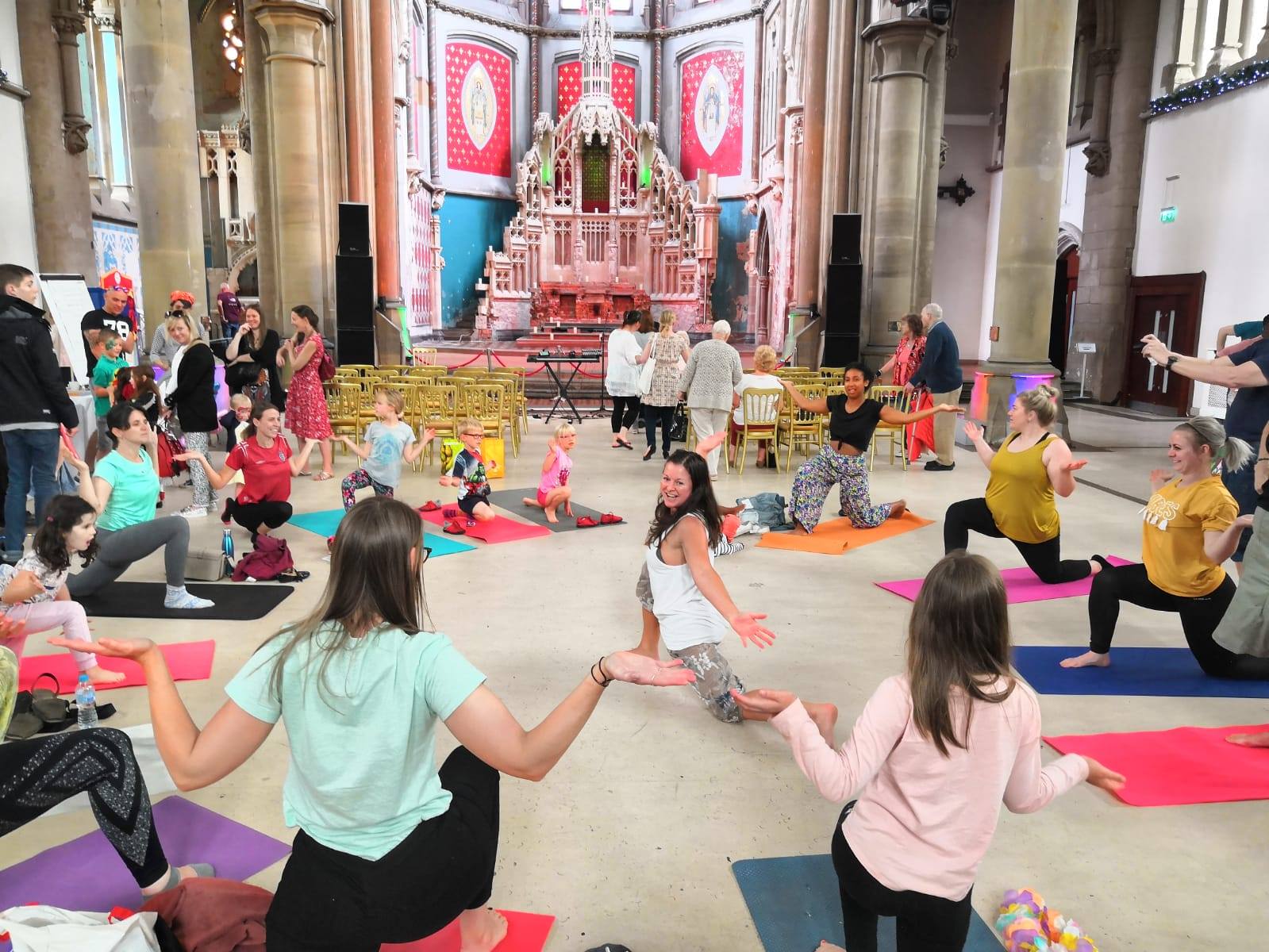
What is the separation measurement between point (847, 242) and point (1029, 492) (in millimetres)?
8217

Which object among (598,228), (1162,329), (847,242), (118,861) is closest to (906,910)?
(118,861)

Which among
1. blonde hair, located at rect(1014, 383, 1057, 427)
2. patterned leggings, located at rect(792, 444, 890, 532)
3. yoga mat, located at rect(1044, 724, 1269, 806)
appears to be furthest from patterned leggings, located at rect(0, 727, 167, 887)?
patterned leggings, located at rect(792, 444, 890, 532)

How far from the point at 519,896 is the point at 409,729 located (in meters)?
0.97

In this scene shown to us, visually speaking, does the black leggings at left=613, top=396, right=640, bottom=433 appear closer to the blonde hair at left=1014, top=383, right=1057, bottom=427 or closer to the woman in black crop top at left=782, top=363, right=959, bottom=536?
the woman in black crop top at left=782, top=363, right=959, bottom=536

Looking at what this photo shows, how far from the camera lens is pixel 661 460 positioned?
927cm

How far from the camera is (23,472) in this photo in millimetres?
5367

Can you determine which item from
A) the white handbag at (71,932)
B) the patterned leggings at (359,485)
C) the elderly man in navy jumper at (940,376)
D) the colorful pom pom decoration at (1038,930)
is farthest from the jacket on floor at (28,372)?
the elderly man in navy jumper at (940,376)

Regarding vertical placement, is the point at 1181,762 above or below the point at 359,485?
below

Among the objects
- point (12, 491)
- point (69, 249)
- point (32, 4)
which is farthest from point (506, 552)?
point (32, 4)

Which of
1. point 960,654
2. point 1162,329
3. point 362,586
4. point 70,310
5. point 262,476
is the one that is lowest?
point 262,476

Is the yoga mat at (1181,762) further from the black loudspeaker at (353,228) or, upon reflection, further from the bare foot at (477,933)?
the black loudspeaker at (353,228)

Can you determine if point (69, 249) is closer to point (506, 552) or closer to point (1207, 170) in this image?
point (506, 552)

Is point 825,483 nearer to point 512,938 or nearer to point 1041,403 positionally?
point 1041,403

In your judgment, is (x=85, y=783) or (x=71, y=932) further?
(x=85, y=783)
